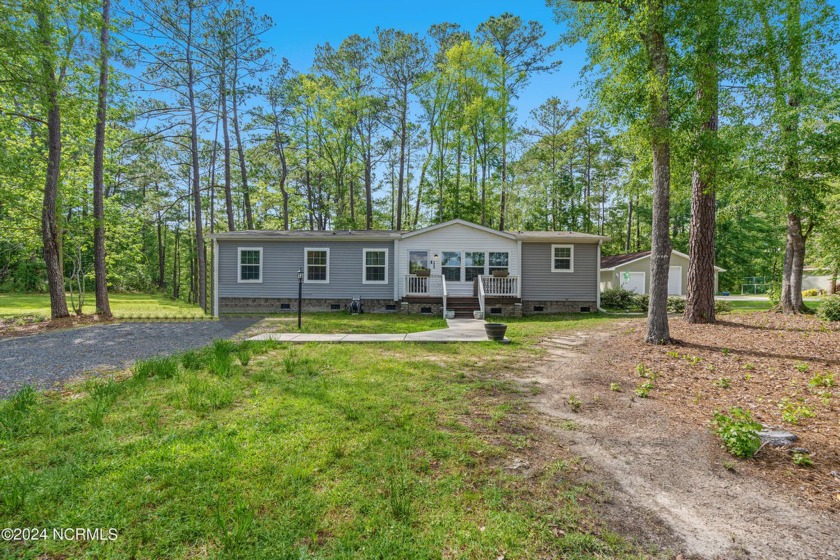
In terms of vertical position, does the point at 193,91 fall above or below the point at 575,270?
above

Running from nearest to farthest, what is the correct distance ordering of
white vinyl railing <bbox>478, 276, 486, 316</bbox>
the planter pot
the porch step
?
the planter pot, white vinyl railing <bbox>478, 276, 486, 316</bbox>, the porch step

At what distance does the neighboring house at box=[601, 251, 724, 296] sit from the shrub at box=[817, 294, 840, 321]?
11.2 metres

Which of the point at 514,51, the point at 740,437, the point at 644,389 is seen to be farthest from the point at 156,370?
the point at 514,51

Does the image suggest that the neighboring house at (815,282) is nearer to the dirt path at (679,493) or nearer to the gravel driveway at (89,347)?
the dirt path at (679,493)

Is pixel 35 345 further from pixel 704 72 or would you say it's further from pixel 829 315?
pixel 829 315

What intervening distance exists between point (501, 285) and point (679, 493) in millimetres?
11280

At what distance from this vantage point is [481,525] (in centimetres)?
212

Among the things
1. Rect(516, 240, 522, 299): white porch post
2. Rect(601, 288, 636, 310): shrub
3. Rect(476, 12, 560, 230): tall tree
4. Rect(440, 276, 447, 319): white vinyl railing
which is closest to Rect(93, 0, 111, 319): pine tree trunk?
Rect(440, 276, 447, 319): white vinyl railing

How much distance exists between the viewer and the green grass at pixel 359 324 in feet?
31.4

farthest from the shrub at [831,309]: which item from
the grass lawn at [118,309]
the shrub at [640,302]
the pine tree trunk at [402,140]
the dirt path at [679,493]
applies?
the grass lawn at [118,309]

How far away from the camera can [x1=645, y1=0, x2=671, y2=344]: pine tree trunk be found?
6418 mm

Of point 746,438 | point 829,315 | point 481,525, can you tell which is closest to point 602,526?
point 481,525

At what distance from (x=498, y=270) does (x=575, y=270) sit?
3079mm

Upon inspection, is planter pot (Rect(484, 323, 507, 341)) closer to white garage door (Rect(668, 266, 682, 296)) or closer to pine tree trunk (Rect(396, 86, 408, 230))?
pine tree trunk (Rect(396, 86, 408, 230))
